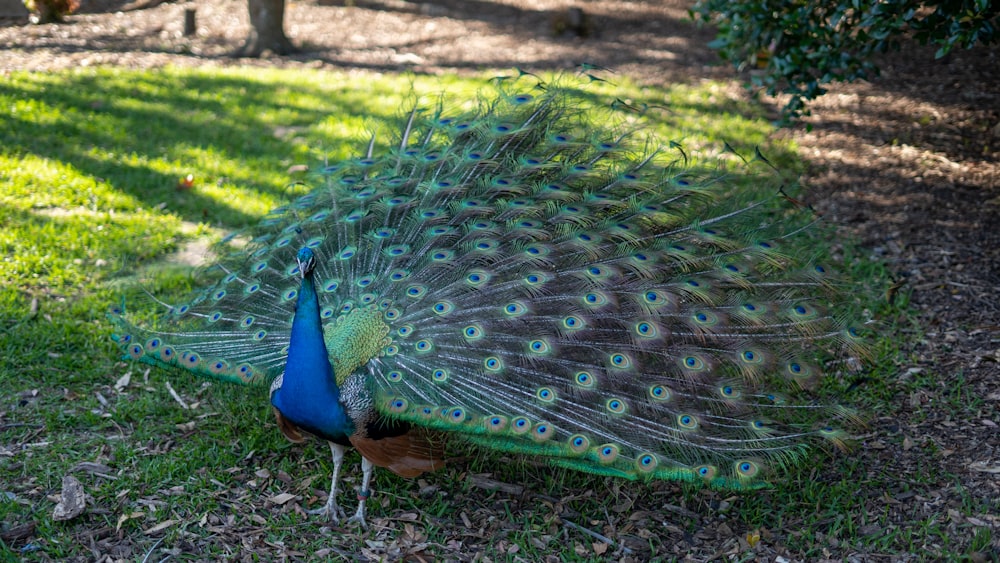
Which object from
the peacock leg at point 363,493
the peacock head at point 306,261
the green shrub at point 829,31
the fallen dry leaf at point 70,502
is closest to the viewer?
the peacock head at point 306,261

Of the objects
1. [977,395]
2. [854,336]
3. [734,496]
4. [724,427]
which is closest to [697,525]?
[734,496]

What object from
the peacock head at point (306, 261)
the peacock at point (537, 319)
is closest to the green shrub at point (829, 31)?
the peacock at point (537, 319)

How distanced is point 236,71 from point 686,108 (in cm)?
537

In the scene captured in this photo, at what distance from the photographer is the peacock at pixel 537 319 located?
340cm

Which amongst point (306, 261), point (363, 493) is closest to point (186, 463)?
point (363, 493)

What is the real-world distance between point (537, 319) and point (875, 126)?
599 cm

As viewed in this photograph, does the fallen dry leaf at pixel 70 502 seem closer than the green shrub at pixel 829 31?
Yes

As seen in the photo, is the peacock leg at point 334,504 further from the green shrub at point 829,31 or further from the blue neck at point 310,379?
the green shrub at point 829,31

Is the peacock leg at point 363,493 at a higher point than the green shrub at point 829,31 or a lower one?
lower

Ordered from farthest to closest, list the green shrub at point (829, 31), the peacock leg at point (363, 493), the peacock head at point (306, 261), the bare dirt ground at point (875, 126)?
the green shrub at point (829, 31), the bare dirt ground at point (875, 126), the peacock leg at point (363, 493), the peacock head at point (306, 261)

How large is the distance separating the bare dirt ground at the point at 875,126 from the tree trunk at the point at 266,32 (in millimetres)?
309

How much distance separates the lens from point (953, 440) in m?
4.10

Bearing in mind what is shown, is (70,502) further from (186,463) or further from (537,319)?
(537,319)

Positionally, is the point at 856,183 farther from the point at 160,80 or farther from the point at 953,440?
the point at 160,80
